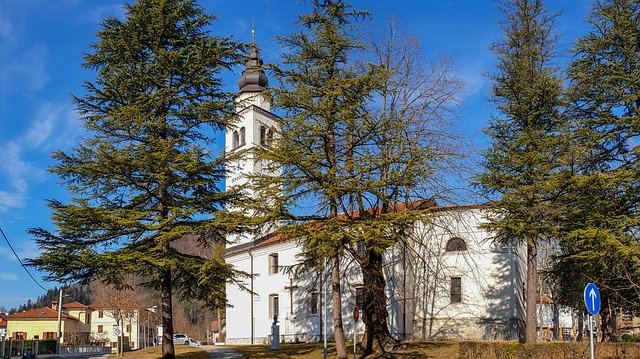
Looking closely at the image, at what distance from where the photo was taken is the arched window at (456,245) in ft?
121

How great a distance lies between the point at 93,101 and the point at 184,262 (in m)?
6.68

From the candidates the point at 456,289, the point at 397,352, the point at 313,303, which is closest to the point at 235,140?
the point at 313,303

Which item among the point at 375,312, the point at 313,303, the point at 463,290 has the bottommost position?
the point at 313,303

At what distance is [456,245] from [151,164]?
21299mm

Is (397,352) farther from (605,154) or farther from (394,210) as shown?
(605,154)

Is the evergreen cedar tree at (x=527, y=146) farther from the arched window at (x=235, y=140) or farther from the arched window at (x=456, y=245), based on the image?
the arched window at (x=235, y=140)

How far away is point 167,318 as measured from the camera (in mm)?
22422

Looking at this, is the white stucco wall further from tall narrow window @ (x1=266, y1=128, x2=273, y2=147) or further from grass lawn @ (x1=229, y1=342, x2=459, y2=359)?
tall narrow window @ (x1=266, y1=128, x2=273, y2=147)

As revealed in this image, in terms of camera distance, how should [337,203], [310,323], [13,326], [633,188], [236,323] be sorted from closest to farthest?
1. [337,203]
2. [633,188]
3. [310,323]
4. [236,323]
5. [13,326]

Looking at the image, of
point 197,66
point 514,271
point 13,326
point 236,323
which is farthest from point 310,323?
point 13,326

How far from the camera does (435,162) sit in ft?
74.4

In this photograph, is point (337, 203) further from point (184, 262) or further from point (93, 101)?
point (93, 101)

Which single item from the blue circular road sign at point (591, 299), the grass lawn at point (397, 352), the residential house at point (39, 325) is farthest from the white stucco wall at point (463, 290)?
the residential house at point (39, 325)

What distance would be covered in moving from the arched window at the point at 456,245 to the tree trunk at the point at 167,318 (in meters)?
19.4
